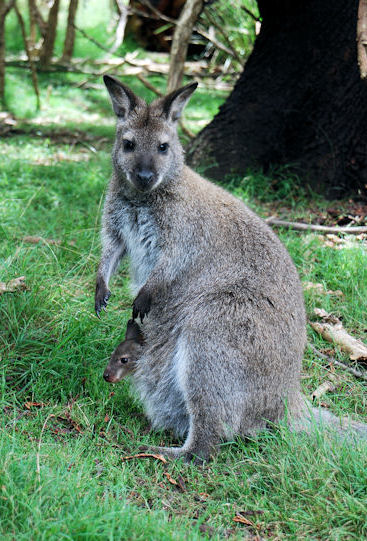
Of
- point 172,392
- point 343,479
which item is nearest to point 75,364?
point 172,392

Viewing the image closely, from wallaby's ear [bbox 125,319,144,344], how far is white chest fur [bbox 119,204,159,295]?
0.95 ft

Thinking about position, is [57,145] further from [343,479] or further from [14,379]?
[343,479]

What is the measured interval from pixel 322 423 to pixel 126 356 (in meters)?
1.23

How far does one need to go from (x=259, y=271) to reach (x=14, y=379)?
1644 mm

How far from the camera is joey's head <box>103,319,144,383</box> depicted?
3.79 m

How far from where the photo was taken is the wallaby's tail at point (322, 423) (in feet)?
11.2

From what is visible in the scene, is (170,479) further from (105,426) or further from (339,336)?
(339,336)

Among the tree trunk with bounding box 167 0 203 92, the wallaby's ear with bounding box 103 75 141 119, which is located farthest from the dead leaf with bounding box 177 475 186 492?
the tree trunk with bounding box 167 0 203 92

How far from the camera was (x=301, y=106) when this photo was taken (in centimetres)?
644

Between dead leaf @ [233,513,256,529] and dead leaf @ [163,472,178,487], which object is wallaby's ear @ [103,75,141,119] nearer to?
dead leaf @ [163,472,178,487]

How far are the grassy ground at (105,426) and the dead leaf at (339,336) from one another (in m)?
0.08

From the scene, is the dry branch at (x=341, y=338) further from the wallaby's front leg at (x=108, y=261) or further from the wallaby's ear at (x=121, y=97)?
the wallaby's ear at (x=121, y=97)

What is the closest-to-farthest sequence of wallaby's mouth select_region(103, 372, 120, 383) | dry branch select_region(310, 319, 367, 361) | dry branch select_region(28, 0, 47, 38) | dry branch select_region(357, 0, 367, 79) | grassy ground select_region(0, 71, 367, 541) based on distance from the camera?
grassy ground select_region(0, 71, 367, 541), wallaby's mouth select_region(103, 372, 120, 383), dry branch select_region(310, 319, 367, 361), dry branch select_region(357, 0, 367, 79), dry branch select_region(28, 0, 47, 38)

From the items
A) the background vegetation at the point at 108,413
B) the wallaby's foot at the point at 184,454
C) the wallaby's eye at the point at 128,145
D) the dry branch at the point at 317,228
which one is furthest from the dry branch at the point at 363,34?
the wallaby's foot at the point at 184,454
